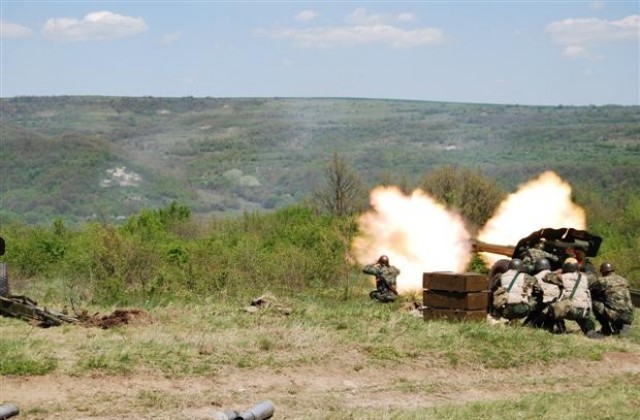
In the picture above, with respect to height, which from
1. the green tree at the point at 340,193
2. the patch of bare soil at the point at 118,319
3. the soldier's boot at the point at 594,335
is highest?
the patch of bare soil at the point at 118,319

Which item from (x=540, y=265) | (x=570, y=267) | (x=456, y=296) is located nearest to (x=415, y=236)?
(x=540, y=265)

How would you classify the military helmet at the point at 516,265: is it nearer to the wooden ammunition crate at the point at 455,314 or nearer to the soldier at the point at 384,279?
the wooden ammunition crate at the point at 455,314

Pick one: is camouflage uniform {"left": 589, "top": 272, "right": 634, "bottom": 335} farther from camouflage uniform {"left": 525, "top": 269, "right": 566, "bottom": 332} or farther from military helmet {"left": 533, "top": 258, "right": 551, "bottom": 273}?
military helmet {"left": 533, "top": 258, "right": 551, "bottom": 273}

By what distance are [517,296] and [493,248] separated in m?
4.40

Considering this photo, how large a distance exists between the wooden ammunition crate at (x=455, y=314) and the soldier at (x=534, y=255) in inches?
71.4

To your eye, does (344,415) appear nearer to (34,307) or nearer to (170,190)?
(34,307)

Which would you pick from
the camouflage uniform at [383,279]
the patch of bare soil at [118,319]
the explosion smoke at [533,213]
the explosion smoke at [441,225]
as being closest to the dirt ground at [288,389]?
the patch of bare soil at [118,319]

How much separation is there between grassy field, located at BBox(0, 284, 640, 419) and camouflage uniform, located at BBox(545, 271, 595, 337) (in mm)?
421

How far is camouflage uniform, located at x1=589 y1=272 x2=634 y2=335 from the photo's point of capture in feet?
70.7

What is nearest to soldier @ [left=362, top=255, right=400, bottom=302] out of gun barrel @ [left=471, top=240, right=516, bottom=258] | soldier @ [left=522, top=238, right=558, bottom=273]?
gun barrel @ [left=471, top=240, right=516, bottom=258]

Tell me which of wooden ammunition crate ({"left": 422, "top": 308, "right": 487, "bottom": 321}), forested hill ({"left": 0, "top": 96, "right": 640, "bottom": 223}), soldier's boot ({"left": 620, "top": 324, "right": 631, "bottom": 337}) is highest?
wooden ammunition crate ({"left": 422, "top": 308, "right": 487, "bottom": 321})

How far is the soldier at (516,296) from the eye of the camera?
21.2 metres

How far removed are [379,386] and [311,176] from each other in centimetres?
12698

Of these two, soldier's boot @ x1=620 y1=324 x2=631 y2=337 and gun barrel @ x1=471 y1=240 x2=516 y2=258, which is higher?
gun barrel @ x1=471 y1=240 x2=516 y2=258
